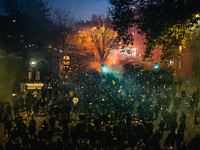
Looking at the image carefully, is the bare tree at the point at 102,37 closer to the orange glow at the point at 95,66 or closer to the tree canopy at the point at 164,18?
the orange glow at the point at 95,66

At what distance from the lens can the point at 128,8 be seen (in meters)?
8.54

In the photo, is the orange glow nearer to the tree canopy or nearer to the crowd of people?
the crowd of people

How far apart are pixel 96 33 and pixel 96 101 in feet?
66.2

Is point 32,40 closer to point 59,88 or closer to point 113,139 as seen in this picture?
point 59,88

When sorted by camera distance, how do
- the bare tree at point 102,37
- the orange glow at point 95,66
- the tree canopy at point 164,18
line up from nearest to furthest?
the tree canopy at point 164,18
the bare tree at point 102,37
the orange glow at point 95,66

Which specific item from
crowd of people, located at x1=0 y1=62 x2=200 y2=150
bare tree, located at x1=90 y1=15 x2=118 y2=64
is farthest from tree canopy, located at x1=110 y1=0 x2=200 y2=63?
bare tree, located at x1=90 y1=15 x2=118 y2=64

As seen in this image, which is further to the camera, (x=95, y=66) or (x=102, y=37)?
(x=95, y=66)

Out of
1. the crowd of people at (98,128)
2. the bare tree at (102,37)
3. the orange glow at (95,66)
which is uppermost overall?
the bare tree at (102,37)

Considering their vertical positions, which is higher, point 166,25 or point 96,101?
point 166,25

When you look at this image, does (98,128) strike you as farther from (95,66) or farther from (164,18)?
(95,66)

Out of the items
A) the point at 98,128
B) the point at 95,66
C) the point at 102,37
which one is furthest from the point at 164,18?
the point at 95,66

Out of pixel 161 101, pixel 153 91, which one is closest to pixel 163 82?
pixel 153 91

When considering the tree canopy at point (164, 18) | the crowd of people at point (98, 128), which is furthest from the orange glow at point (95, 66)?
the tree canopy at point (164, 18)

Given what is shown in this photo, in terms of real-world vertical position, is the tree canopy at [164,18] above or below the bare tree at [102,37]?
below
